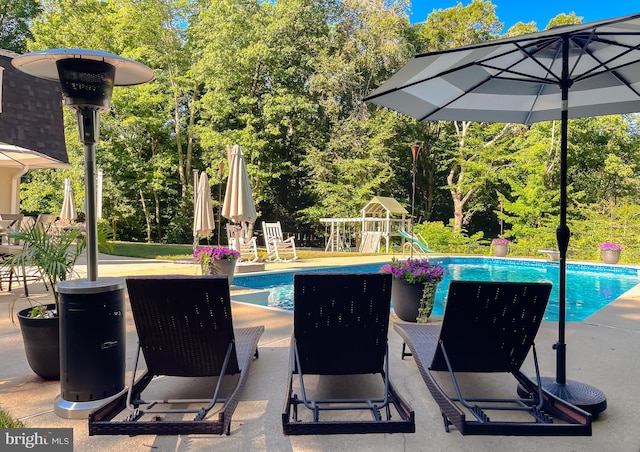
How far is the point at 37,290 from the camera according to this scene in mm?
6301

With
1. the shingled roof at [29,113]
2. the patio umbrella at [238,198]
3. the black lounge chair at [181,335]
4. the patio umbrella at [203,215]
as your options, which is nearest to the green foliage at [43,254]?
the black lounge chair at [181,335]

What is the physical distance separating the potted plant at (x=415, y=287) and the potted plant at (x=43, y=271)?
10.1 ft

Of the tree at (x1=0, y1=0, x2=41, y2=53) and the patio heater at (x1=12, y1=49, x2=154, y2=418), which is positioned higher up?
the tree at (x1=0, y1=0, x2=41, y2=53)

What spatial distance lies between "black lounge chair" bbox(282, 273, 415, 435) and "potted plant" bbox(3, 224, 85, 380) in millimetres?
1610

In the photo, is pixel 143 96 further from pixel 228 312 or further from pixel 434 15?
pixel 228 312

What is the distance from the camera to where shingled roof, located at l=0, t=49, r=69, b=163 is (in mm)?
9552

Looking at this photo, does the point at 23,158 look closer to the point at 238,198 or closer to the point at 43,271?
the point at 238,198

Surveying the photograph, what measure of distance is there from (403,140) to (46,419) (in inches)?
778

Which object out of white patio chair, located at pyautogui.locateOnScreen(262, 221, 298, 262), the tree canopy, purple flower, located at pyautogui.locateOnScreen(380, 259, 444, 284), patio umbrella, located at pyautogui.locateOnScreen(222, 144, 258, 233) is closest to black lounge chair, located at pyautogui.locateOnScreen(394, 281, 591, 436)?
purple flower, located at pyautogui.locateOnScreen(380, 259, 444, 284)

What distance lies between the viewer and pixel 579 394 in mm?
2738

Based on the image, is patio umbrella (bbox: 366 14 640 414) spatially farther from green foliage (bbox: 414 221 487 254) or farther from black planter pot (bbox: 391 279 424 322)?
green foliage (bbox: 414 221 487 254)

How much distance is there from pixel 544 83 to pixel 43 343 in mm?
4030

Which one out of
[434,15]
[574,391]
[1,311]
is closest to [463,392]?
[574,391]

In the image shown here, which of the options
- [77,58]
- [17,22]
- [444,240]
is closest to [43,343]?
[77,58]
